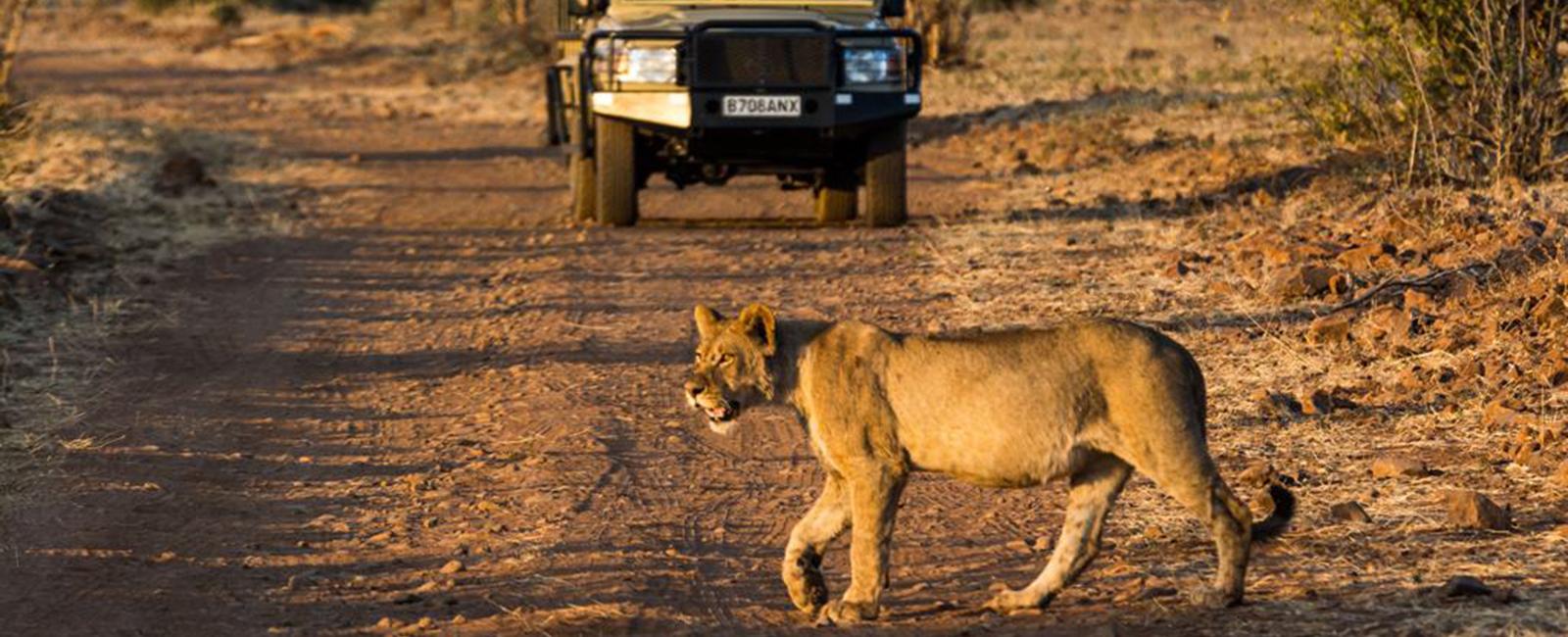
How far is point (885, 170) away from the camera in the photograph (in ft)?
48.4

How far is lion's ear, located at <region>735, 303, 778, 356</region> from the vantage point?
5996 millimetres

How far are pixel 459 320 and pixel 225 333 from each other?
1.18 m

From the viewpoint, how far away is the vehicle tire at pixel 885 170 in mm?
14750

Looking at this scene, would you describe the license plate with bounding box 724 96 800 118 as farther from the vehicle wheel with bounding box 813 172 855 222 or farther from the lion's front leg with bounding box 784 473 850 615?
the lion's front leg with bounding box 784 473 850 615

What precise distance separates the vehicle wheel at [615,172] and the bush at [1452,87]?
443 cm

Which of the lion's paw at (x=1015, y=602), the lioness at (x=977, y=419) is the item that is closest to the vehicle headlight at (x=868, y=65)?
the lioness at (x=977, y=419)

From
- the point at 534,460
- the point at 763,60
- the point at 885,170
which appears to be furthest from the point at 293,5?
the point at 534,460

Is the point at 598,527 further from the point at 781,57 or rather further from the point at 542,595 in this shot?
the point at 781,57

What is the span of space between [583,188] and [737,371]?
30.5 feet

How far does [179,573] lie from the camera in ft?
22.4

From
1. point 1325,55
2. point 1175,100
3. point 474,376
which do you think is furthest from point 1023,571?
point 1175,100

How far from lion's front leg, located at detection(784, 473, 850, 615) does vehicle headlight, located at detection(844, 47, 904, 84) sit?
8230mm

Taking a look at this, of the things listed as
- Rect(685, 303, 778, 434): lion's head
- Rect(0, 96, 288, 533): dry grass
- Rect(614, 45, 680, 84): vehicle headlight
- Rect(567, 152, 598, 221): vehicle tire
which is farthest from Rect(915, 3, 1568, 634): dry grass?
Rect(0, 96, 288, 533): dry grass

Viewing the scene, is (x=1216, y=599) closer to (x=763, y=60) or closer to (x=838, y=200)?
(x=763, y=60)
